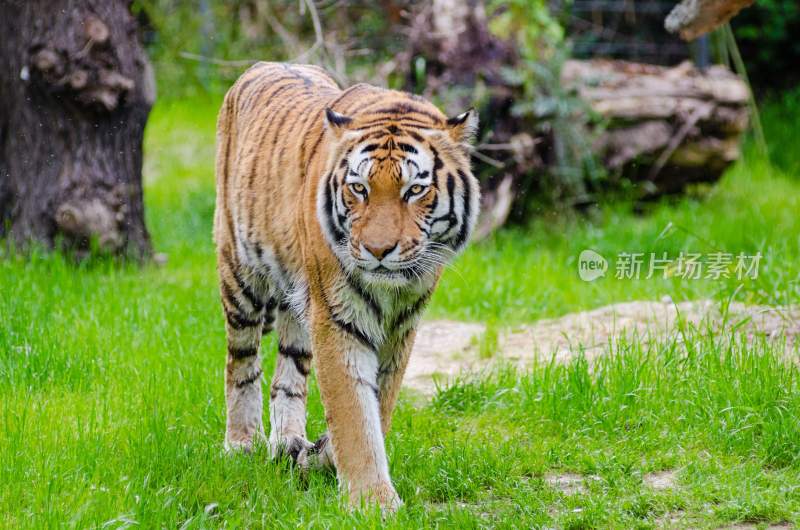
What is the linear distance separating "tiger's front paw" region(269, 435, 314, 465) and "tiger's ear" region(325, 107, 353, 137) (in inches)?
51.8

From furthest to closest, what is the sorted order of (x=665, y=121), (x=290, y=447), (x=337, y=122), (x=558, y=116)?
(x=665, y=121) < (x=558, y=116) < (x=290, y=447) < (x=337, y=122)

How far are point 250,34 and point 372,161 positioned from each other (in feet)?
21.2

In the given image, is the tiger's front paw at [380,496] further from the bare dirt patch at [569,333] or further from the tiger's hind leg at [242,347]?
the bare dirt patch at [569,333]

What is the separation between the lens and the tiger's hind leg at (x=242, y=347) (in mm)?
4758

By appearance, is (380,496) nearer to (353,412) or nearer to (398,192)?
(353,412)

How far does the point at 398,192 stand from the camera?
3.76m

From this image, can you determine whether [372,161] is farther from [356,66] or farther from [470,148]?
[356,66]

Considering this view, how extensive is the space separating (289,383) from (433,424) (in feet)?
2.23

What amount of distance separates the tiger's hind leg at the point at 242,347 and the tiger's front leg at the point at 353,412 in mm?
890

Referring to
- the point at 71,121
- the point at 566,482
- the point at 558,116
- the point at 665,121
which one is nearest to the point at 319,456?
the point at 566,482

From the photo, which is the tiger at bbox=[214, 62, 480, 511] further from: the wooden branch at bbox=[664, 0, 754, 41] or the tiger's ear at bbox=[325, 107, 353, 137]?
the wooden branch at bbox=[664, 0, 754, 41]

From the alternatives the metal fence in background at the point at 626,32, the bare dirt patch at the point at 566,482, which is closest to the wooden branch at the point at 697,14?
the bare dirt patch at the point at 566,482

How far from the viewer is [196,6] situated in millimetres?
10445

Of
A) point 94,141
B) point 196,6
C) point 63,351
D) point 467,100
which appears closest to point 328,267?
point 63,351
